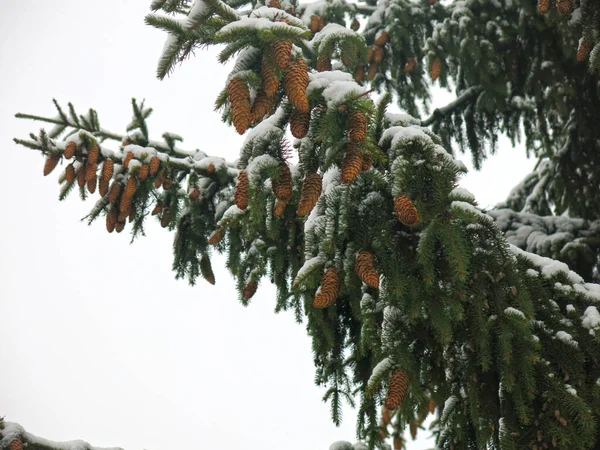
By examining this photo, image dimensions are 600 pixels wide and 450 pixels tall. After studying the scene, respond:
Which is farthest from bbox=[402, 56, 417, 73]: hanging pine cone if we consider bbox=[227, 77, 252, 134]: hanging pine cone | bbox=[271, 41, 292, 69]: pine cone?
bbox=[227, 77, 252, 134]: hanging pine cone

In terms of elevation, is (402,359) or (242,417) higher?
(242,417)

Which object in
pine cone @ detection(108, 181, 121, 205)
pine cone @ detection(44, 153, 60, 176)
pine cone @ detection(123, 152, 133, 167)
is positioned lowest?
pine cone @ detection(108, 181, 121, 205)

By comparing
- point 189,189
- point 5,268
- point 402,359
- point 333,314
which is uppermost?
point 5,268

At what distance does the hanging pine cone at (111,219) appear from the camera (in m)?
3.94

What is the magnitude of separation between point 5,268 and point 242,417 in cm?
→ 4362

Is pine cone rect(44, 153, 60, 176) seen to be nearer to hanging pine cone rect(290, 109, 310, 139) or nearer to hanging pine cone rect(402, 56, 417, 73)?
hanging pine cone rect(290, 109, 310, 139)

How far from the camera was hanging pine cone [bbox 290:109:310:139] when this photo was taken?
2.13m

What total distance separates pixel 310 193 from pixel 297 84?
0.38 m

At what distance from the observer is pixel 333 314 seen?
10.9 ft

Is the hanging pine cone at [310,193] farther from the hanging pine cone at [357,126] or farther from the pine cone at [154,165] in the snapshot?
the pine cone at [154,165]

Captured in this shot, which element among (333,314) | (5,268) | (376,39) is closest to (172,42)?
(333,314)

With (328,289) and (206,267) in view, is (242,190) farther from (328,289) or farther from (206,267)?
(206,267)

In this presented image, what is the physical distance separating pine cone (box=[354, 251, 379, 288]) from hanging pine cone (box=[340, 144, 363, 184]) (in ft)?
1.08

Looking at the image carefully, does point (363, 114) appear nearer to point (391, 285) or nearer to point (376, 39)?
point (391, 285)
